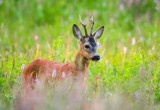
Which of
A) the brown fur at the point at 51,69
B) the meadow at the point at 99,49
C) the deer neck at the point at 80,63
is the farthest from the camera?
the deer neck at the point at 80,63

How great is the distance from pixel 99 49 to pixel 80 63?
198 centimetres

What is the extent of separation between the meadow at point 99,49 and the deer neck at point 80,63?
0.50 feet

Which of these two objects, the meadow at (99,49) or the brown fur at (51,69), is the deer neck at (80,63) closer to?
the brown fur at (51,69)

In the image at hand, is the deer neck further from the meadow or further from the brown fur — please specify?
the meadow

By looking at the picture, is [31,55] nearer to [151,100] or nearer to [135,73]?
[135,73]

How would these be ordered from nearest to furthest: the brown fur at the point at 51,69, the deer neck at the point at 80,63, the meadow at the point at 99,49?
the meadow at the point at 99,49, the brown fur at the point at 51,69, the deer neck at the point at 80,63

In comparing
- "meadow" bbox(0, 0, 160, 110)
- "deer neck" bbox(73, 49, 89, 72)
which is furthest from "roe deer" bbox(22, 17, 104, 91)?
"meadow" bbox(0, 0, 160, 110)

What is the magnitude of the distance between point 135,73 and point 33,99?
Answer: 2.46m

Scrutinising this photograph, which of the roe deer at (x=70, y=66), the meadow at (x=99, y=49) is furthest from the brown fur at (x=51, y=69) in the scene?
the meadow at (x=99, y=49)

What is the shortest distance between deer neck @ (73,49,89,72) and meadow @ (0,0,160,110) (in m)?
0.15

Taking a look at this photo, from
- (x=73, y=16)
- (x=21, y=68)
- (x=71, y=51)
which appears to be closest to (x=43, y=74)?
(x=21, y=68)

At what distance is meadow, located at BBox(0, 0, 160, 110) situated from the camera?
20.8ft

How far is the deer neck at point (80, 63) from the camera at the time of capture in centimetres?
858

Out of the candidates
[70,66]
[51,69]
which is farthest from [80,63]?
[51,69]
